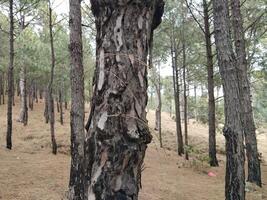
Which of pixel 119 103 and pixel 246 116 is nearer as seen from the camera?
pixel 119 103

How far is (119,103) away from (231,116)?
475 cm

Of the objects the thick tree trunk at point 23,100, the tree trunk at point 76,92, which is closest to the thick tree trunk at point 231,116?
the tree trunk at point 76,92

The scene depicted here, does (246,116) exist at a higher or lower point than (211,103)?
lower

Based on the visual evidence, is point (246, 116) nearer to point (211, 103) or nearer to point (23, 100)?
point (211, 103)

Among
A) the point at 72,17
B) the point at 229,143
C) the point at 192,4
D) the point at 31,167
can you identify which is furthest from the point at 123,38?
the point at 192,4

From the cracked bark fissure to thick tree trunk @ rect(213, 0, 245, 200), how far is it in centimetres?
453

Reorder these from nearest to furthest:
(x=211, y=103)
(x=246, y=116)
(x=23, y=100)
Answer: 1. (x=246, y=116)
2. (x=211, y=103)
3. (x=23, y=100)

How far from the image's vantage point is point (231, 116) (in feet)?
20.5

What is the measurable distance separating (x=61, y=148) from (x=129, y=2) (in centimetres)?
1368

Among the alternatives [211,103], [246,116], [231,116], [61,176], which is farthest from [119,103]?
[211,103]

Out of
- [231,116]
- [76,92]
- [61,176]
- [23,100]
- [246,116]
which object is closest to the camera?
[231,116]

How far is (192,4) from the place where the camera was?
14.1m

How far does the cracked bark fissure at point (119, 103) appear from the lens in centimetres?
190

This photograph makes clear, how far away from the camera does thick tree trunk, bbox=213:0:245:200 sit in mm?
6219
